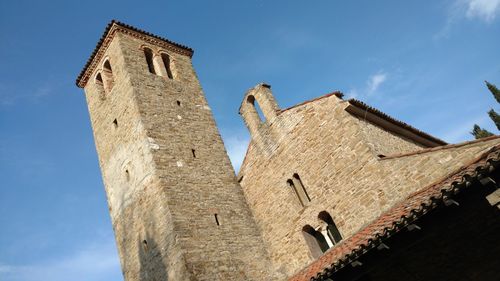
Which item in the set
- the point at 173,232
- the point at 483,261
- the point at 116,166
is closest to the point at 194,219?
the point at 173,232

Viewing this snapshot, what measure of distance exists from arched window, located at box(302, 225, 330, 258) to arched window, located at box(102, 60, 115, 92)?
8.65 m

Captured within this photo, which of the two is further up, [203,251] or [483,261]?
[203,251]

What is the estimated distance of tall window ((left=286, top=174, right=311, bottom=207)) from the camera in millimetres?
11016

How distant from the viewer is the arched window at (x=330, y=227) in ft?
33.8

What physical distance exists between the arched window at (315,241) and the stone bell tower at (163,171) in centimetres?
130

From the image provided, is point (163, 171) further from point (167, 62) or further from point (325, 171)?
point (167, 62)

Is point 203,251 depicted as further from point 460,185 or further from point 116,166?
point 460,185

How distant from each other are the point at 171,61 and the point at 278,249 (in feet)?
27.1

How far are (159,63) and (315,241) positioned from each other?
8.43m

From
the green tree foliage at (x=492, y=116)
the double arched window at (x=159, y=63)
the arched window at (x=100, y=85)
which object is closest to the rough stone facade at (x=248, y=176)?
the double arched window at (x=159, y=63)

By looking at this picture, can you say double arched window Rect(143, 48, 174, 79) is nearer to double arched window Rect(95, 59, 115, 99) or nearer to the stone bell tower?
the stone bell tower

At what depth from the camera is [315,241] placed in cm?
1078

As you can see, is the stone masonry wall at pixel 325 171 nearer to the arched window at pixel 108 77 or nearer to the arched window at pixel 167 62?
the arched window at pixel 167 62

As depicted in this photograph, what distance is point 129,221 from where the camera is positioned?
464 inches
